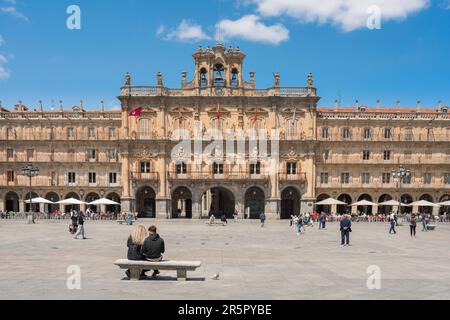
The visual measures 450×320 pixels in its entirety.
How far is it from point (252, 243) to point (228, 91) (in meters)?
33.0

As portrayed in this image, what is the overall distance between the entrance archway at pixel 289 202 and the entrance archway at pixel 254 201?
2861mm

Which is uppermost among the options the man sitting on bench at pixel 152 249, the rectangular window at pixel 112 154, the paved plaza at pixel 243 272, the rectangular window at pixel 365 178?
the rectangular window at pixel 112 154

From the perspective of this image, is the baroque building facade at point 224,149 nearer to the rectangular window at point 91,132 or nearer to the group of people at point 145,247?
the rectangular window at point 91,132

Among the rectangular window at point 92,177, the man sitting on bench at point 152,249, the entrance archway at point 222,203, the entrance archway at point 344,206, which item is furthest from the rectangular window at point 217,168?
the man sitting on bench at point 152,249

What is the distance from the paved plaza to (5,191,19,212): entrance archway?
1570 inches

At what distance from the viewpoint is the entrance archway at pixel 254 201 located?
55531 mm

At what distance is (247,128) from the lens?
53.4 m

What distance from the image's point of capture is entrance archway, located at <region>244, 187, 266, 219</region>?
182ft

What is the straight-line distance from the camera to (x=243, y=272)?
1352 centimetres

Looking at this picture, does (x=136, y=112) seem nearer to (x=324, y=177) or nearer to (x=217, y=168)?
(x=217, y=168)

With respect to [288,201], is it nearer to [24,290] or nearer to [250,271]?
[250,271]

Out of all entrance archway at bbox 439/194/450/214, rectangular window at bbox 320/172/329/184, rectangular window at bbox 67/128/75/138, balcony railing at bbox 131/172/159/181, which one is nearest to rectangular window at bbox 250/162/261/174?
rectangular window at bbox 320/172/329/184

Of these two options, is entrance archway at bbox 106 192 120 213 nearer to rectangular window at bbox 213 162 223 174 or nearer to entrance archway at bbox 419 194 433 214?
rectangular window at bbox 213 162 223 174

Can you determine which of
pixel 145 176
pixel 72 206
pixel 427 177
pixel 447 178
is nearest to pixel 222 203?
pixel 145 176
